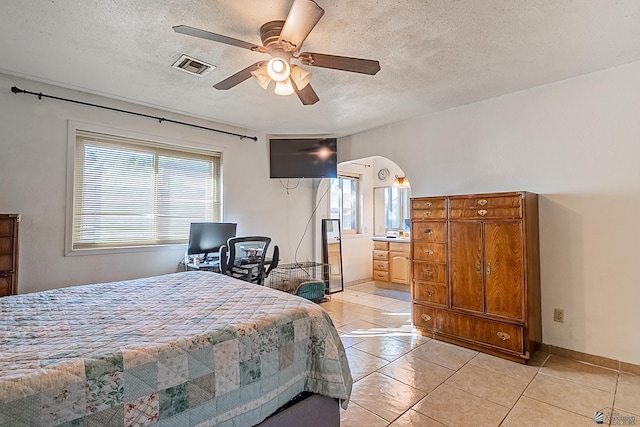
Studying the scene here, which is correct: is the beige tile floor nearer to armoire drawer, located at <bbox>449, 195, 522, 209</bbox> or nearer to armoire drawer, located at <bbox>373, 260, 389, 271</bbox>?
armoire drawer, located at <bbox>449, 195, 522, 209</bbox>

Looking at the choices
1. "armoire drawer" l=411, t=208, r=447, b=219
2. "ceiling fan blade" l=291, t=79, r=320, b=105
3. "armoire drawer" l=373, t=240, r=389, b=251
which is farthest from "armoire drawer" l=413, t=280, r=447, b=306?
"ceiling fan blade" l=291, t=79, r=320, b=105

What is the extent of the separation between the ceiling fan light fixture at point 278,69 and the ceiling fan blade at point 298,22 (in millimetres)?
83

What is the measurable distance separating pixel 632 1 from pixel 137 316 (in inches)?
126

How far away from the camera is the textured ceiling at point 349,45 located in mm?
1862

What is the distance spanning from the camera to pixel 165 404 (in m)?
1.09

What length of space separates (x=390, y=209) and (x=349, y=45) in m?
4.08

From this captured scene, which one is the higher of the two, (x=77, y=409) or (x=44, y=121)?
(x=44, y=121)

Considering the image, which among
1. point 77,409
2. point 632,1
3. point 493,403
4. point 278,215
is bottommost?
point 493,403

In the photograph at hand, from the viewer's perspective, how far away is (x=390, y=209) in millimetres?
5996

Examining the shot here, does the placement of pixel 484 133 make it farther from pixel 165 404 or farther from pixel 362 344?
pixel 165 404

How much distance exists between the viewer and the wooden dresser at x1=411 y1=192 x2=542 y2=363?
266cm

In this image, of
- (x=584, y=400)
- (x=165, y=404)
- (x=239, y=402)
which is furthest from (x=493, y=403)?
(x=165, y=404)

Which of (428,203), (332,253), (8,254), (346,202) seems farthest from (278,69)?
(346,202)

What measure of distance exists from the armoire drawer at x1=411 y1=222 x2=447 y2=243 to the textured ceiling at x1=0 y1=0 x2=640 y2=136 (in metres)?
1.32
